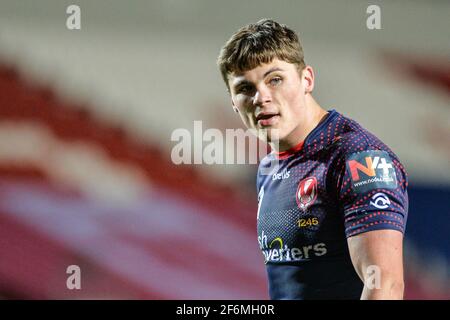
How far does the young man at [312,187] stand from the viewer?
1.38 meters

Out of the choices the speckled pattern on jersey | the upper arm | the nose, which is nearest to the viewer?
the upper arm

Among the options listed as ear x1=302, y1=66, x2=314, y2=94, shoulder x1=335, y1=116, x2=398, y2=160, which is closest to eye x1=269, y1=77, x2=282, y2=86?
ear x1=302, y1=66, x2=314, y2=94

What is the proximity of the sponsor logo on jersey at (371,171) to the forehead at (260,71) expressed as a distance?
0.37m

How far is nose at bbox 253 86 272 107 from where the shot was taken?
1.69 meters

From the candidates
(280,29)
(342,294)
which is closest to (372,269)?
(342,294)

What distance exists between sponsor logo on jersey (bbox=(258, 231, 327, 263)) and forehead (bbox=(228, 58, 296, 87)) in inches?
17.6

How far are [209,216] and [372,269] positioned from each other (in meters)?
2.06

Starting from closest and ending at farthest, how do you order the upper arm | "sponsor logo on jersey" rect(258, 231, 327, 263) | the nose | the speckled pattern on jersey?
the upper arm < the speckled pattern on jersey < "sponsor logo on jersey" rect(258, 231, 327, 263) < the nose

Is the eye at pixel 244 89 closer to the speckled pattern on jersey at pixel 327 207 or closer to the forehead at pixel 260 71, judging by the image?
the forehead at pixel 260 71

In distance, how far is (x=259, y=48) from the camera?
5.63 feet

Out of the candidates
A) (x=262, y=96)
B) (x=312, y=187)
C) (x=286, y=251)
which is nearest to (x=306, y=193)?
(x=312, y=187)

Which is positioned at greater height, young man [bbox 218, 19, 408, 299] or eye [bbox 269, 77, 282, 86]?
eye [bbox 269, 77, 282, 86]

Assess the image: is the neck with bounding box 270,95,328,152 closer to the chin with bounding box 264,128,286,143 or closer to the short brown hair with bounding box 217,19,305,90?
the chin with bounding box 264,128,286,143

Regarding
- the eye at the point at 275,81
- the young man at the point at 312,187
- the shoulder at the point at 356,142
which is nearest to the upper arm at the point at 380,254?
the young man at the point at 312,187
